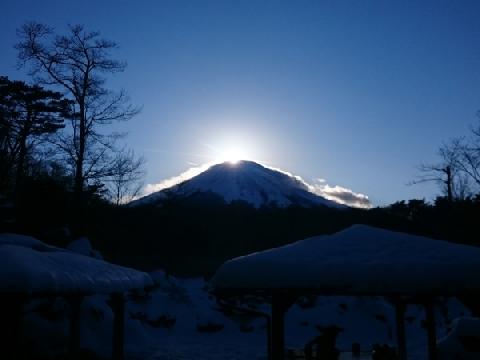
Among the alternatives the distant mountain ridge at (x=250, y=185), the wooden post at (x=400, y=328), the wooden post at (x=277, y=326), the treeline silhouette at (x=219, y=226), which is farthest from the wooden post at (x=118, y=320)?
the distant mountain ridge at (x=250, y=185)

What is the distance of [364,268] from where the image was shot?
6324 millimetres

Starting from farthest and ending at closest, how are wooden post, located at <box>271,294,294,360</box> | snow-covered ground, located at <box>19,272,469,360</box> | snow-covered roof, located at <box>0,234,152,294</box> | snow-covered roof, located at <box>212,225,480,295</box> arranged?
snow-covered ground, located at <box>19,272,469,360</box>, snow-covered roof, located at <box>0,234,152,294</box>, wooden post, located at <box>271,294,294,360</box>, snow-covered roof, located at <box>212,225,480,295</box>

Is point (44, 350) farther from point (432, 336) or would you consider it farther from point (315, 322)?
point (315, 322)

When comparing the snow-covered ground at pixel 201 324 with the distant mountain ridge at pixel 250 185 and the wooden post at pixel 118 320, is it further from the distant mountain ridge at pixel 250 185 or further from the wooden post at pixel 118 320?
the distant mountain ridge at pixel 250 185

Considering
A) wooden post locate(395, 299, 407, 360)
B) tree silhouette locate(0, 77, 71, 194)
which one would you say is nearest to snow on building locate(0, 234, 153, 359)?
wooden post locate(395, 299, 407, 360)

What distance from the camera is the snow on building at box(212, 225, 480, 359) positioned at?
6.20 m

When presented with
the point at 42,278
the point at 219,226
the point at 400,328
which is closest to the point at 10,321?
the point at 42,278

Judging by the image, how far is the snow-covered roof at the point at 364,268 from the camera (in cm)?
619

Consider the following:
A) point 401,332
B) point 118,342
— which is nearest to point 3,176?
point 118,342

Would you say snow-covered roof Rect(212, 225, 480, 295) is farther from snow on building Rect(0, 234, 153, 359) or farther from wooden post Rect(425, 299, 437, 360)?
wooden post Rect(425, 299, 437, 360)

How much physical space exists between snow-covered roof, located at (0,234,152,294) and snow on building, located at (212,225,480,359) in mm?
2755

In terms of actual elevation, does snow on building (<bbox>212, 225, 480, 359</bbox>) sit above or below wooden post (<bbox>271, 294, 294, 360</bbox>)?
above

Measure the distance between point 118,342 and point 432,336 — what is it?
761 centimetres

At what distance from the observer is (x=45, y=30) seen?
955 inches
